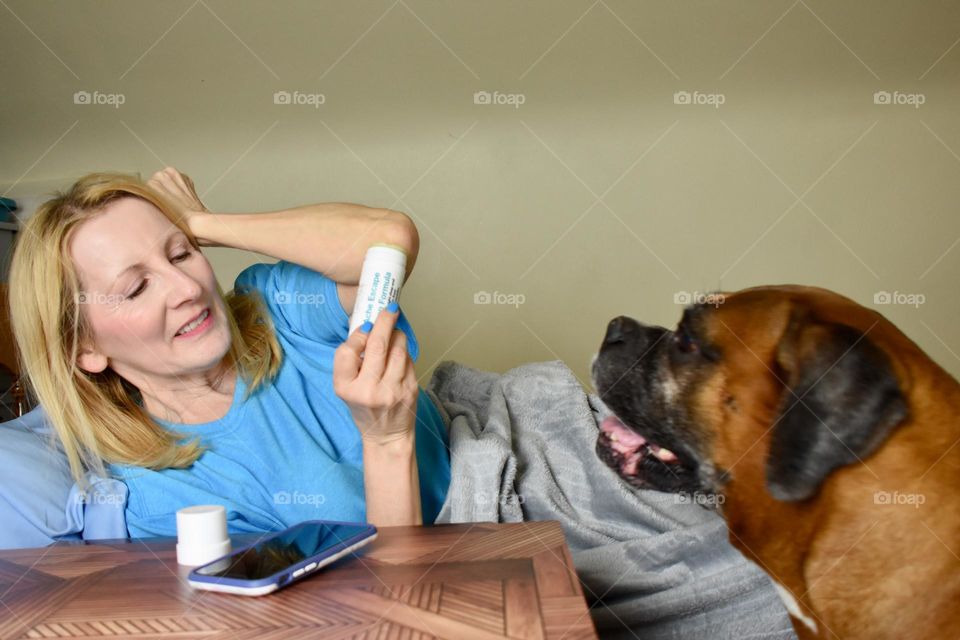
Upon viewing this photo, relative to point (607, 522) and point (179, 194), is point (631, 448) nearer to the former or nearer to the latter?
point (607, 522)

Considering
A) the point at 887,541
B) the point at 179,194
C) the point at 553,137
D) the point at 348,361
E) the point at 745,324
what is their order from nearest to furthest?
the point at 887,541 < the point at 745,324 < the point at 348,361 < the point at 179,194 < the point at 553,137

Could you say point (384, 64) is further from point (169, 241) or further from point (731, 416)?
point (731, 416)

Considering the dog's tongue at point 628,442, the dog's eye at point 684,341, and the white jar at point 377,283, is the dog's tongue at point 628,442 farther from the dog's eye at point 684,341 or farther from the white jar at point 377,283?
the white jar at point 377,283

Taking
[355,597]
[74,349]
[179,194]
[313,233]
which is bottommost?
[355,597]

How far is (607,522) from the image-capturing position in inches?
49.5

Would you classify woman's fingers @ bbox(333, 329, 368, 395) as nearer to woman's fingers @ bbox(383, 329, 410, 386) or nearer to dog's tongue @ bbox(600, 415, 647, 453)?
woman's fingers @ bbox(383, 329, 410, 386)

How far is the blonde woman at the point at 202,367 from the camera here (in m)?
1.20

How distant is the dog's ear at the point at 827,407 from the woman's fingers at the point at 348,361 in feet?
1.76

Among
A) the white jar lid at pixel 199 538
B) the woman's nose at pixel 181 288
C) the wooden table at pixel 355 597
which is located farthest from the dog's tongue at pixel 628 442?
the woman's nose at pixel 181 288

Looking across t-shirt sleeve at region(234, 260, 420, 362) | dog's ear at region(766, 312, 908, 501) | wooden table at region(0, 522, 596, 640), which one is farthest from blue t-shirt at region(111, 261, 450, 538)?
dog's ear at region(766, 312, 908, 501)

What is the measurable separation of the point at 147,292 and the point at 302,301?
272 mm

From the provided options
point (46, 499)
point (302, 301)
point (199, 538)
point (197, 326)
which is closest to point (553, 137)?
point (302, 301)

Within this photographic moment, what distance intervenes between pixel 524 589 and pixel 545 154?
7.09ft

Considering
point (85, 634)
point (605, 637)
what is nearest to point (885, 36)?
point (605, 637)
